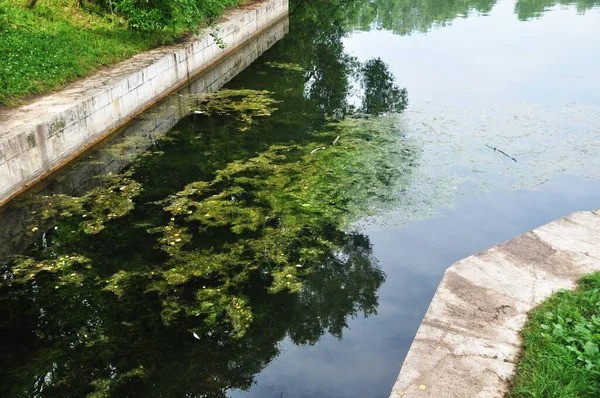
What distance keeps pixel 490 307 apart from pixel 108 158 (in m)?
5.19

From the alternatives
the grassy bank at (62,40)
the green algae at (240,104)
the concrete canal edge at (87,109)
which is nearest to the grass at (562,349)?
the concrete canal edge at (87,109)

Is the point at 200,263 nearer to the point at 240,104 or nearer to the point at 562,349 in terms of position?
the point at 562,349

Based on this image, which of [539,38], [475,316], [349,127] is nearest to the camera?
[475,316]

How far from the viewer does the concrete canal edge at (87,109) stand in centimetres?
581

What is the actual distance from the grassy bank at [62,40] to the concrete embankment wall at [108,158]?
102 cm

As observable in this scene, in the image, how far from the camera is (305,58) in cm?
1239

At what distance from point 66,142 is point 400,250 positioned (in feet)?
13.9

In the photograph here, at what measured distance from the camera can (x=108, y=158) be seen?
6.93 meters

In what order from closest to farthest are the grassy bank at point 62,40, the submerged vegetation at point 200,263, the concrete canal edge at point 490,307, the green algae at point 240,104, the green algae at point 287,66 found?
the concrete canal edge at point 490,307 → the submerged vegetation at point 200,263 → the grassy bank at point 62,40 → the green algae at point 240,104 → the green algae at point 287,66

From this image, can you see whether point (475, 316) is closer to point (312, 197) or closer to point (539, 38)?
point (312, 197)

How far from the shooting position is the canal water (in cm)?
379

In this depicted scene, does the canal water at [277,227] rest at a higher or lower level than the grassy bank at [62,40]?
lower

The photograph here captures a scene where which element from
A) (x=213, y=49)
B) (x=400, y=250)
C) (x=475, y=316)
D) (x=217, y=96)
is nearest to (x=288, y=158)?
A: (x=400, y=250)

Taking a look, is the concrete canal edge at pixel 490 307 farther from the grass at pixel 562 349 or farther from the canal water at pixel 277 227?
the canal water at pixel 277 227
